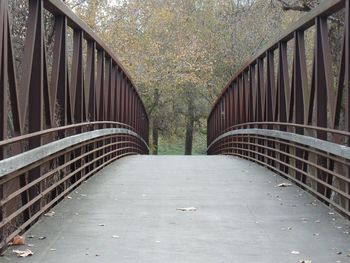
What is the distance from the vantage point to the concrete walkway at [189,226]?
5.16 metres

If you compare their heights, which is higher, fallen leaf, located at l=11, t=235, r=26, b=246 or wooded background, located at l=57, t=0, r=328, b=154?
wooded background, located at l=57, t=0, r=328, b=154

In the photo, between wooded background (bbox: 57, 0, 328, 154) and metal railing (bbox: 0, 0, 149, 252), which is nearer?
metal railing (bbox: 0, 0, 149, 252)

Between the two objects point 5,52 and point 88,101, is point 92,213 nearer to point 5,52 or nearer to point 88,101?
point 5,52

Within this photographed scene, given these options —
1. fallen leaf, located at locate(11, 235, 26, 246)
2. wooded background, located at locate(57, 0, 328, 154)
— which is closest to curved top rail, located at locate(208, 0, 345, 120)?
fallen leaf, located at locate(11, 235, 26, 246)

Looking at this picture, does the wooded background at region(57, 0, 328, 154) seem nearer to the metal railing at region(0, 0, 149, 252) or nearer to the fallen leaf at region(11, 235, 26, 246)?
the metal railing at region(0, 0, 149, 252)

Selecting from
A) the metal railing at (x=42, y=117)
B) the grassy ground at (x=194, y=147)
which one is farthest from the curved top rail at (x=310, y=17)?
the grassy ground at (x=194, y=147)

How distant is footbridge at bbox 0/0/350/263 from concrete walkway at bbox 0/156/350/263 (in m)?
0.02

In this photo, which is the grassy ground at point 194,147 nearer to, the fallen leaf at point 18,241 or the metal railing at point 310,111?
the metal railing at point 310,111

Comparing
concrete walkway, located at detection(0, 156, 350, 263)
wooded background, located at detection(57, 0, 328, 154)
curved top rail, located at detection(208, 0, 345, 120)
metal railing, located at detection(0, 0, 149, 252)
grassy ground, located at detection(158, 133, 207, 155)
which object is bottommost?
grassy ground, located at detection(158, 133, 207, 155)

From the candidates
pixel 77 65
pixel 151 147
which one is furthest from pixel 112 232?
pixel 151 147

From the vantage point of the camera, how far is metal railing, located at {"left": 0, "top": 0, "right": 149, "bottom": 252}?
523cm

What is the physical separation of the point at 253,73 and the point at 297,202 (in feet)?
22.7

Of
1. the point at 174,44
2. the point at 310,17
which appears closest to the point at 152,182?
the point at 310,17

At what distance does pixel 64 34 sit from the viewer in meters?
7.66
